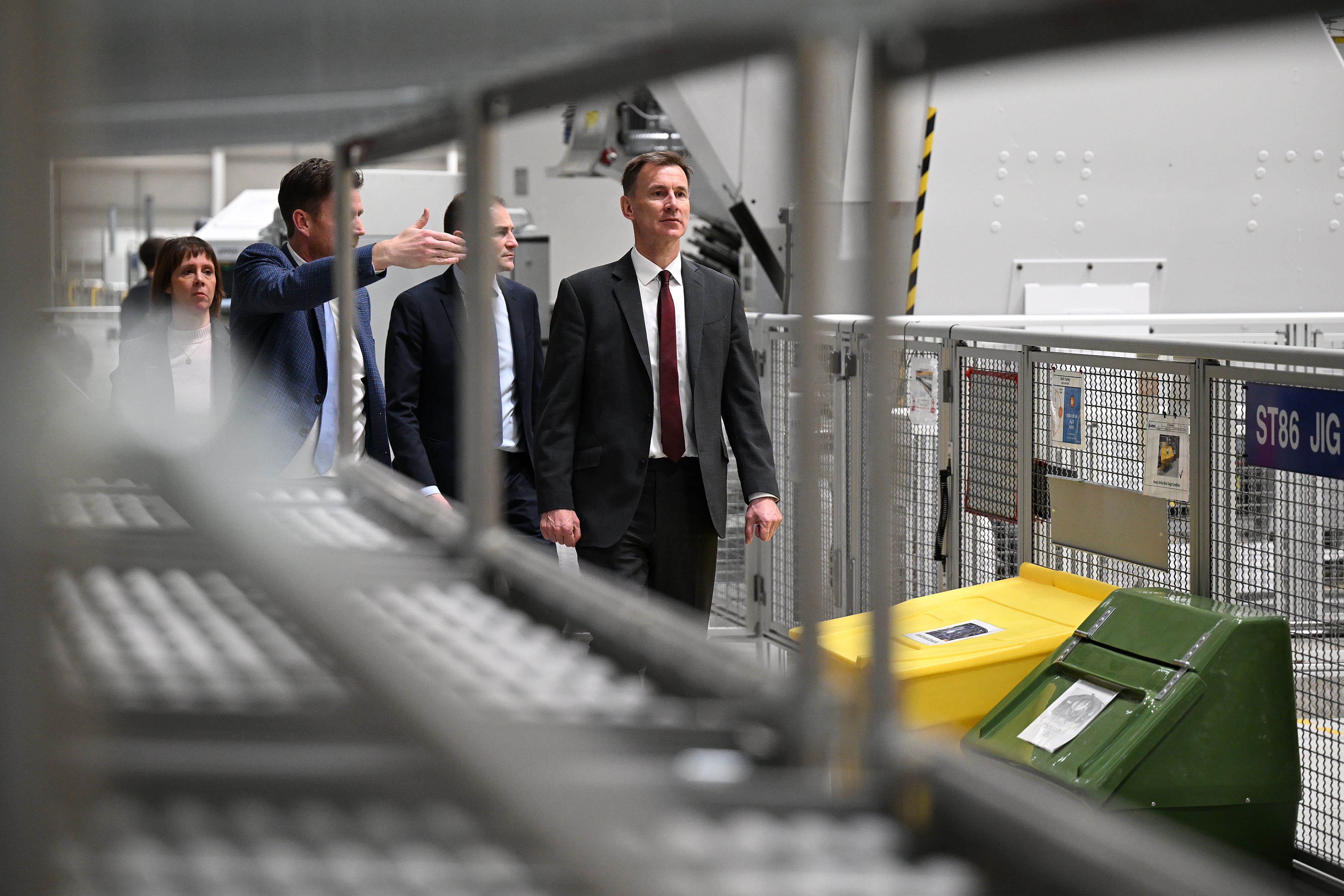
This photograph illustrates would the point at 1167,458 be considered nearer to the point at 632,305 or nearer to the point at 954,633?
the point at 954,633

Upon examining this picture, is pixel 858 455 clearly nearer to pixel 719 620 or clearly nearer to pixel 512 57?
pixel 719 620

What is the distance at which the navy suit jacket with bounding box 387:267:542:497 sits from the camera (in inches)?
125

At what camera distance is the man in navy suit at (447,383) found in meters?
3.13

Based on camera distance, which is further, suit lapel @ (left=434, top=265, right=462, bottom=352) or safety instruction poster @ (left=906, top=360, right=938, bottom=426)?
safety instruction poster @ (left=906, top=360, right=938, bottom=426)

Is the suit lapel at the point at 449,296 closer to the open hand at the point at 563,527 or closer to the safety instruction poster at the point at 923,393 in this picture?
the open hand at the point at 563,527

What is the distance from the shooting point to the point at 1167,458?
9.86 feet

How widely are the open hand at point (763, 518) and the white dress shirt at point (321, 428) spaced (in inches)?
42.5

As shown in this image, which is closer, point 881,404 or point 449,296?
point 881,404

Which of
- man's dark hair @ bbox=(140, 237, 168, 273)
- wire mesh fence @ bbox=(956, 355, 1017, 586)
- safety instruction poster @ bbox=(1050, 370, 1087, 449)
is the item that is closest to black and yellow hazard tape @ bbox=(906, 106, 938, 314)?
wire mesh fence @ bbox=(956, 355, 1017, 586)

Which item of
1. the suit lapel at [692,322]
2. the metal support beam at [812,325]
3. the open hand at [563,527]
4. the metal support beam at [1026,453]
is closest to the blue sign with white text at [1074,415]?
the metal support beam at [1026,453]

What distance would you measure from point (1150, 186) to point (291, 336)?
350cm

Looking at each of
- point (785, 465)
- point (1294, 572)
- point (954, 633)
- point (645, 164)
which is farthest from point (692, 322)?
point (785, 465)

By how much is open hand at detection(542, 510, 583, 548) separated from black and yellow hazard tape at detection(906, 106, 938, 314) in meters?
1.84

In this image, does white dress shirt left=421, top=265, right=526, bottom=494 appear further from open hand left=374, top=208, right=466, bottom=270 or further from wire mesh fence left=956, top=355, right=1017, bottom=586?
wire mesh fence left=956, top=355, right=1017, bottom=586
